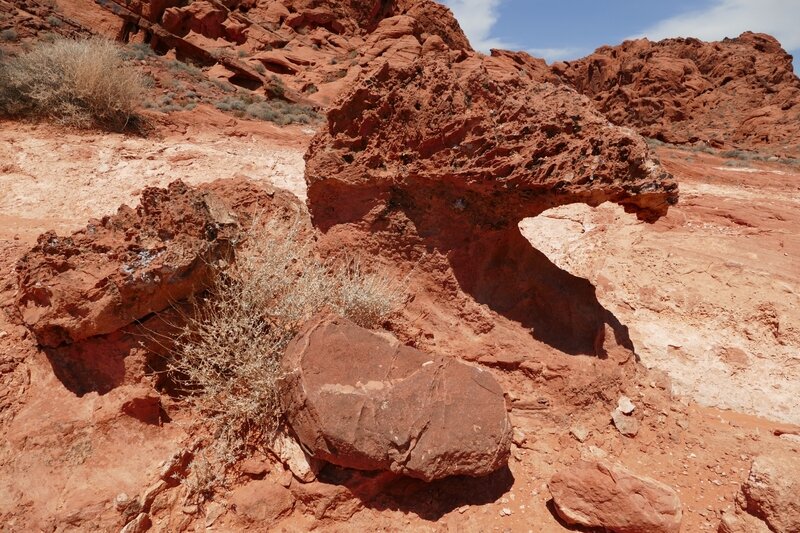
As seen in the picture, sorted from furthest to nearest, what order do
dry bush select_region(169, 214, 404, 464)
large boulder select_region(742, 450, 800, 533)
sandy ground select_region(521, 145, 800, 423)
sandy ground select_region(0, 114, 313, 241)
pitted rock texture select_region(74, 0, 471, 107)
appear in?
1. pitted rock texture select_region(74, 0, 471, 107)
2. sandy ground select_region(0, 114, 313, 241)
3. sandy ground select_region(521, 145, 800, 423)
4. dry bush select_region(169, 214, 404, 464)
5. large boulder select_region(742, 450, 800, 533)

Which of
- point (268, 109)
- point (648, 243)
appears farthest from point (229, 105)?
point (648, 243)

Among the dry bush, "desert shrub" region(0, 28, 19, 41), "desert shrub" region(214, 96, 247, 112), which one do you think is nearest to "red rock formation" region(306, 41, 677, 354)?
the dry bush

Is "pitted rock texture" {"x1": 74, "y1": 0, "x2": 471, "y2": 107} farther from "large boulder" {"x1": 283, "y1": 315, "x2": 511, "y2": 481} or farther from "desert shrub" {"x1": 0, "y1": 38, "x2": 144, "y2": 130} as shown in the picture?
"large boulder" {"x1": 283, "y1": 315, "x2": 511, "y2": 481}

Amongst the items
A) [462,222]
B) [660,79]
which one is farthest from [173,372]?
[660,79]

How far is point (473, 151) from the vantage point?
10.8 feet

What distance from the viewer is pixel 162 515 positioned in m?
2.26

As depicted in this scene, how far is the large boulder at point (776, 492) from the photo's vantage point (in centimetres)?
225

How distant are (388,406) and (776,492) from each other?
1.92 meters

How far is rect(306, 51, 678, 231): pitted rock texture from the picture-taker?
3.08 metres

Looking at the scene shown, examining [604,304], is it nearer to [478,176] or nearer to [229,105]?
[478,176]

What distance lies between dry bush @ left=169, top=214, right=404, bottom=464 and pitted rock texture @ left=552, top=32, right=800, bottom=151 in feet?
78.5

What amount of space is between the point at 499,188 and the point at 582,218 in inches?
161

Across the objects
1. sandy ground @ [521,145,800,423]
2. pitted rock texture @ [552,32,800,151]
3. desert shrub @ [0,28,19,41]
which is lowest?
desert shrub @ [0,28,19,41]

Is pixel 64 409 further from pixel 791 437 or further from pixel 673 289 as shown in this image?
pixel 673 289
